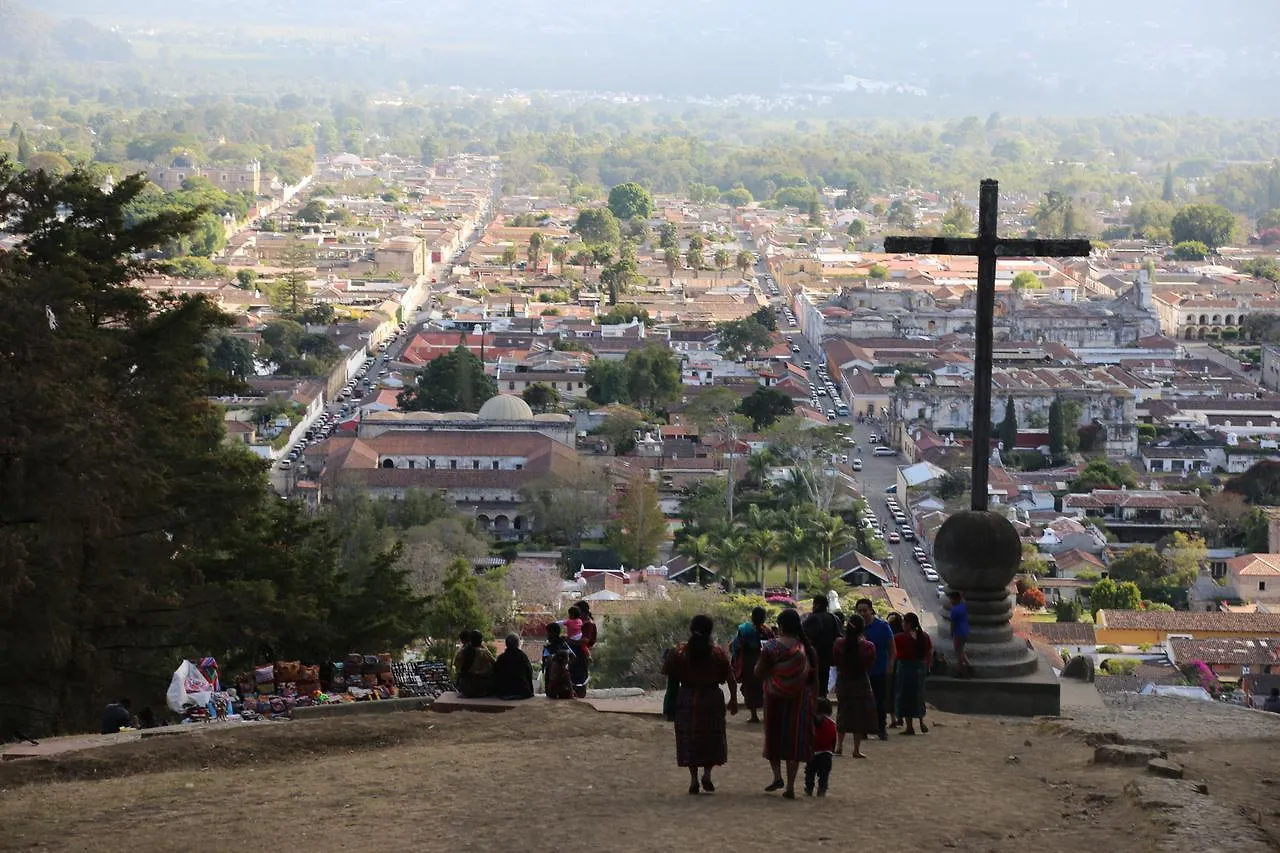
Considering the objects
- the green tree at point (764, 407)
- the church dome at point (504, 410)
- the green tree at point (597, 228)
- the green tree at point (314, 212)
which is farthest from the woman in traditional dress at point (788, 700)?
the green tree at point (314, 212)

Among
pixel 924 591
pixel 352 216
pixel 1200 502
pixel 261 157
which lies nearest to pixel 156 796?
pixel 924 591

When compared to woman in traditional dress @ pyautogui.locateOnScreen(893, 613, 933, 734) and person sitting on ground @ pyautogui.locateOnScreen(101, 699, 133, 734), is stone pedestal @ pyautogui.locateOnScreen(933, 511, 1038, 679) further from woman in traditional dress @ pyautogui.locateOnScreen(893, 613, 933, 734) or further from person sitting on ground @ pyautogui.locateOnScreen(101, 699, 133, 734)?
person sitting on ground @ pyautogui.locateOnScreen(101, 699, 133, 734)

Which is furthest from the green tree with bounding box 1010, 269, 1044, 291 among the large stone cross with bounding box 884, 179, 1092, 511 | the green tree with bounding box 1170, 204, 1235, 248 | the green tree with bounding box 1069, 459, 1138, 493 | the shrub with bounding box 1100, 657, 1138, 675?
the large stone cross with bounding box 884, 179, 1092, 511

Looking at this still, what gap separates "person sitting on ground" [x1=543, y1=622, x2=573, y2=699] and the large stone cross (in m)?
2.28

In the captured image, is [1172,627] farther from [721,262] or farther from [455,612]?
[721,262]

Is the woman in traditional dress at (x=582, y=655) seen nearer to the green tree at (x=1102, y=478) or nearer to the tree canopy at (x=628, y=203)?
the green tree at (x=1102, y=478)

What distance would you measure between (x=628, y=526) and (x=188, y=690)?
21163 millimetres

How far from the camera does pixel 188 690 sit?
1151 cm

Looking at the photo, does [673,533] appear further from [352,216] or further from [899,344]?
[352,216]

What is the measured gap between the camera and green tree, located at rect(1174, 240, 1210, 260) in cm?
8411

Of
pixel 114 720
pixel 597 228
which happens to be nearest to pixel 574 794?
pixel 114 720

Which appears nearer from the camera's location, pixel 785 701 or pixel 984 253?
pixel 785 701

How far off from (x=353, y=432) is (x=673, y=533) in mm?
8580

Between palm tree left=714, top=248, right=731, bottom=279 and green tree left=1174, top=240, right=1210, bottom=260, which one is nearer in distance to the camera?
palm tree left=714, top=248, right=731, bottom=279
